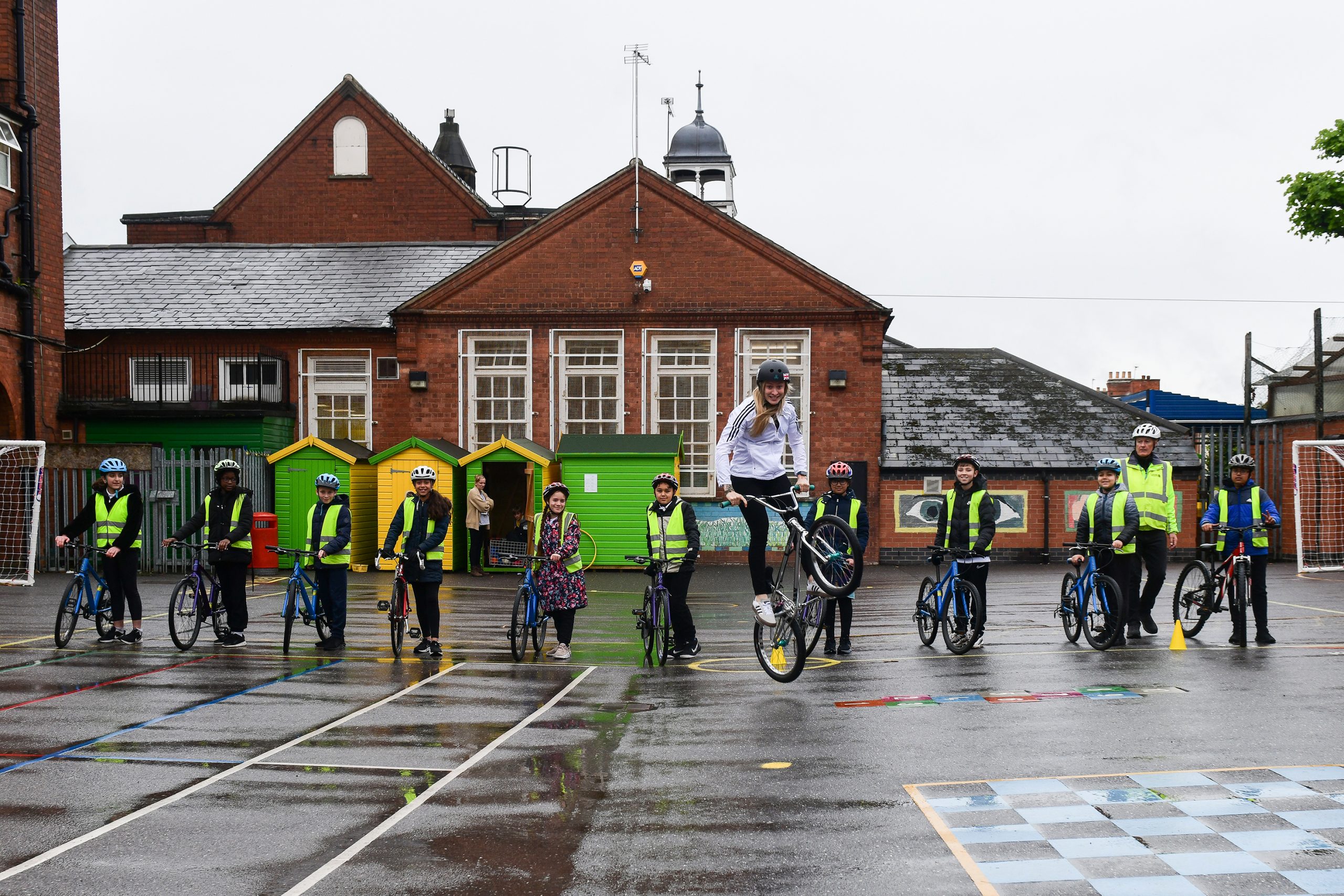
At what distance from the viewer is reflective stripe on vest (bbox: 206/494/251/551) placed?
1380cm

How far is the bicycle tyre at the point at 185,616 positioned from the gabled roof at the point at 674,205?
49.6 ft

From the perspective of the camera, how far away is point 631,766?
25.4ft

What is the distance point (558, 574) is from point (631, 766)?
528 centimetres

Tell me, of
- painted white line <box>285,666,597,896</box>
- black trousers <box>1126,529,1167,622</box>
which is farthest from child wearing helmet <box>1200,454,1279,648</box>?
painted white line <box>285,666,597,896</box>

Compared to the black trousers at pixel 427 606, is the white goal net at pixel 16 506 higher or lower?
higher

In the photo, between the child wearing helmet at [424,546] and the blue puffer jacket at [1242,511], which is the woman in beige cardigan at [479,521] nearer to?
the child wearing helmet at [424,546]

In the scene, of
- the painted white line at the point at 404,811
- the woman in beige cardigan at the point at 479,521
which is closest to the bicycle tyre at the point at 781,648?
the painted white line at the point at 404,811

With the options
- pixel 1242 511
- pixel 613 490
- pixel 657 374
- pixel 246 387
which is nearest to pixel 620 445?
pixel 613 490

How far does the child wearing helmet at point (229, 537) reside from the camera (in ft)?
45.3

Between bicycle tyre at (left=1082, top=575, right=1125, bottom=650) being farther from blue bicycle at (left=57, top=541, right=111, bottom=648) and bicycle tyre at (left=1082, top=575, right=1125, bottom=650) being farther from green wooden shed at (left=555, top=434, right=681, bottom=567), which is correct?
green wooden shed at (left=555, top=434, right=681, bottom=567)

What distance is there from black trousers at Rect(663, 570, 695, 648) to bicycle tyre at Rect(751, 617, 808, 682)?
1.95 m

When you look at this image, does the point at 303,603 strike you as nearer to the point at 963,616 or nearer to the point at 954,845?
the point at 963,616

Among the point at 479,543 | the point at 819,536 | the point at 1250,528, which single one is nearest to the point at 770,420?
the point at 819,536

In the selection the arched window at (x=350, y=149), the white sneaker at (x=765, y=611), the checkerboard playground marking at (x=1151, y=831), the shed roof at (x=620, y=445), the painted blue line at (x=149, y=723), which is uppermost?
the arched window at (x=350, y=149)
